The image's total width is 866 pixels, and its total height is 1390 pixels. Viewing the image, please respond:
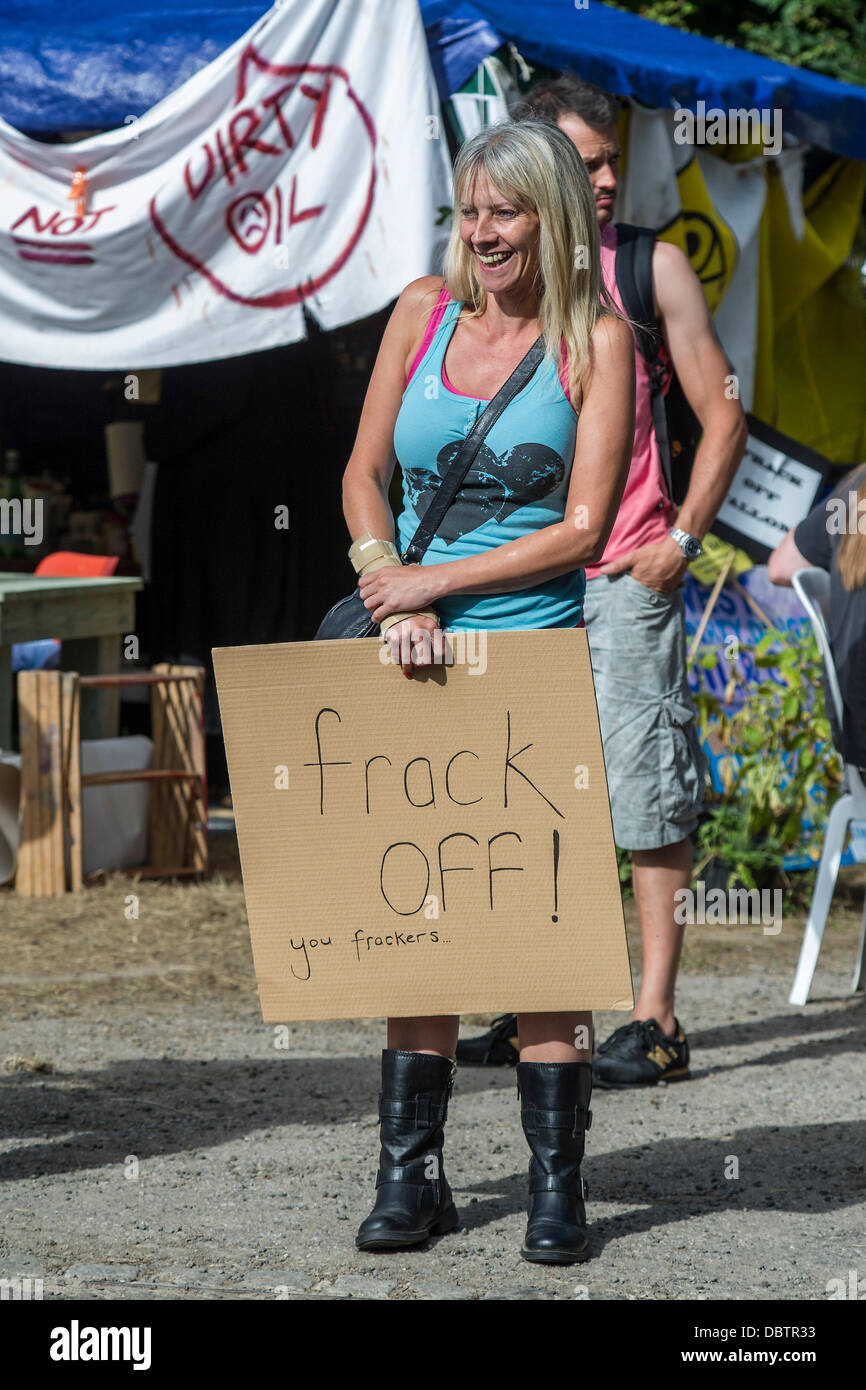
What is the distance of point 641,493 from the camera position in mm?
3682

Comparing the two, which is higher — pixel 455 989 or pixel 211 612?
pixel 211 612

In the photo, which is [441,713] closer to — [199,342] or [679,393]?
[679,393]

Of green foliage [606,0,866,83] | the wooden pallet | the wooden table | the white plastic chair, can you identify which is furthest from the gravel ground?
green foliage [606,0,866,83]

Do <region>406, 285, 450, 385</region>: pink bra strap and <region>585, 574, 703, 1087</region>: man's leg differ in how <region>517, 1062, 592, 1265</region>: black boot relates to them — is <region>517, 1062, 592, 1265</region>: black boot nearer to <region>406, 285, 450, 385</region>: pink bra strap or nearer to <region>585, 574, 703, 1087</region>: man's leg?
<region>585, 574, 703, 1087</region>: man's leg

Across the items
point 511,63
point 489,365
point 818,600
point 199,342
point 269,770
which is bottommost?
point 269,770

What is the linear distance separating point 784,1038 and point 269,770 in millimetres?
2223

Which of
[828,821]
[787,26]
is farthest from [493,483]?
[787,26]

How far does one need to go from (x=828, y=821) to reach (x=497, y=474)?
95.1 inches

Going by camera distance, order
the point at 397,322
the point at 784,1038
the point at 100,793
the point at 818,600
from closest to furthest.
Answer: the point at 397,322 < the point at 784,1038 < the point at 818,600 < the point at 100,793

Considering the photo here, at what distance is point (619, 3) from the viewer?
13180 mm

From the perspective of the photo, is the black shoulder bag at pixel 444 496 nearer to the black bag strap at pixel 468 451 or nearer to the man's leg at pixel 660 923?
the black bag strap at pixel 468 451

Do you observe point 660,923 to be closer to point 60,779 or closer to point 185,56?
point 60,779

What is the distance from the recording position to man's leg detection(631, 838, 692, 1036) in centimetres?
378

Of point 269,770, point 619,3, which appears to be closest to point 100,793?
point 269,770
